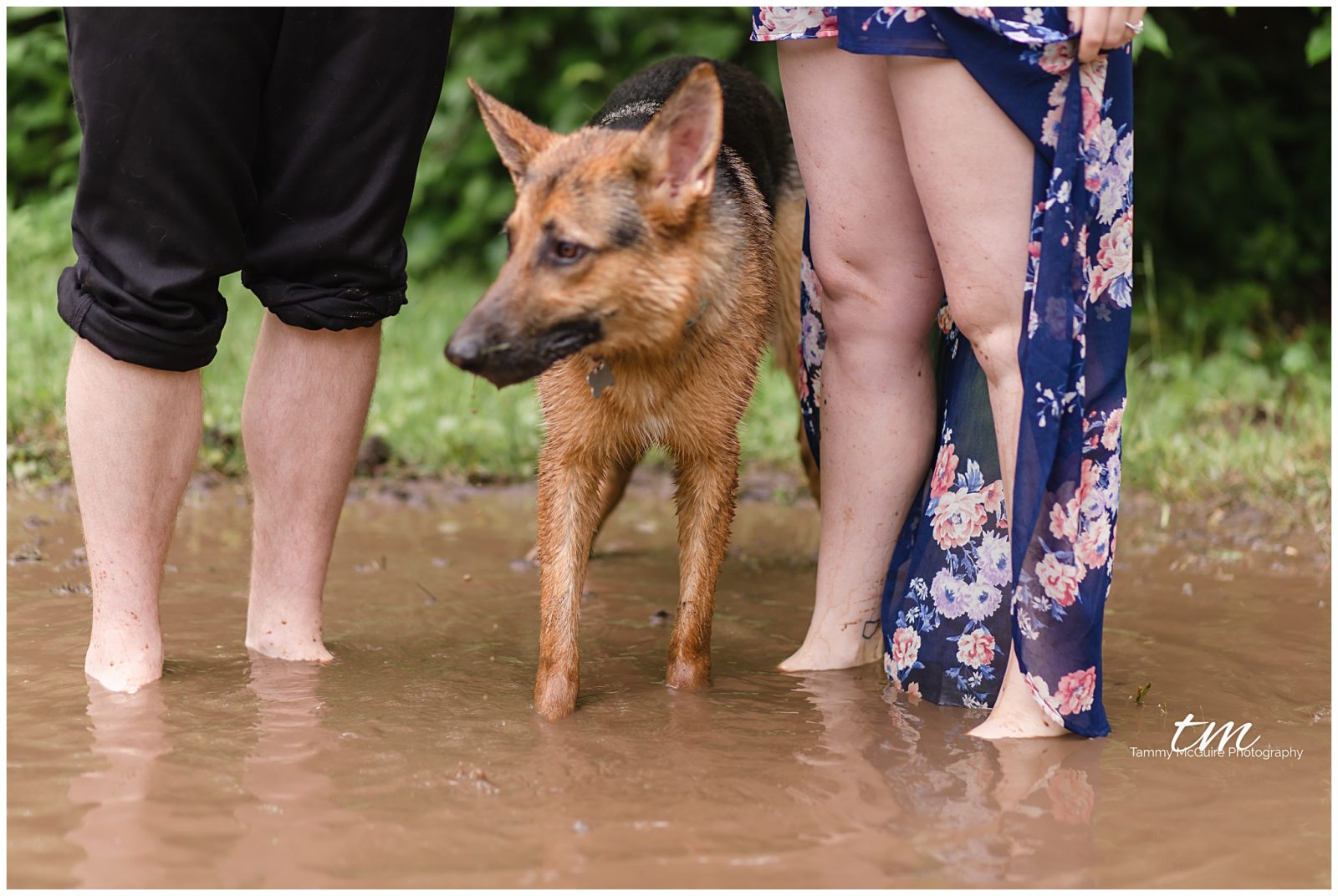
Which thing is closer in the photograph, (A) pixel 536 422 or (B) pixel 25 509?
(B) pixel 25 509

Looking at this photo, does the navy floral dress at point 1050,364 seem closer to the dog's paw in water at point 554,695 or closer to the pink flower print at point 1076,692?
the pink flower print at point 1076,692

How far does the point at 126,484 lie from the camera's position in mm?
3105

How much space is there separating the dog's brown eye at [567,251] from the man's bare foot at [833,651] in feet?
4.05

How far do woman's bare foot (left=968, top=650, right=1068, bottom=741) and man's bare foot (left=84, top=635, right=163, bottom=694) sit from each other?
6.11 ft

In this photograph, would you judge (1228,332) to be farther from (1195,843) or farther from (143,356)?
(143,356)

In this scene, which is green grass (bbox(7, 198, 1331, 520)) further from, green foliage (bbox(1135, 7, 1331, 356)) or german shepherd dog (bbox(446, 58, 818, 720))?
german shepherd dog (bbox(446, 58, 818, 720))

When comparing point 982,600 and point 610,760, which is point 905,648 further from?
point 610,760

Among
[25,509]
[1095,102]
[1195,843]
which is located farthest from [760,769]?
[25,509]

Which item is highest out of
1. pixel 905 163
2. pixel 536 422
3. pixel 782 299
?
pixel 905 163

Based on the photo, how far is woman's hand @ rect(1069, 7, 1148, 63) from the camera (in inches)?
109

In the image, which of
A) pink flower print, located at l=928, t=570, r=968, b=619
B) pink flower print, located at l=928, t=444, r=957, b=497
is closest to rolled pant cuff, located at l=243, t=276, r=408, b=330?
pink flower print, located at l=928, t=444, r=957, b=497

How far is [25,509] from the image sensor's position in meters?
4.91

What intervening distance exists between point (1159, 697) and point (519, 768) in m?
1.59

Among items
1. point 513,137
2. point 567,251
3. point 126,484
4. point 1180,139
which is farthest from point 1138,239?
point 126,484
